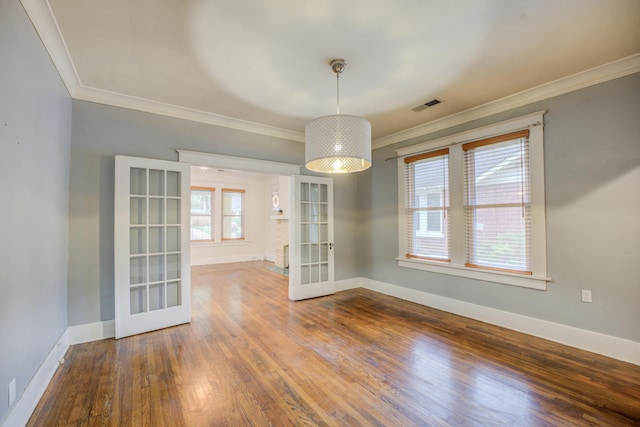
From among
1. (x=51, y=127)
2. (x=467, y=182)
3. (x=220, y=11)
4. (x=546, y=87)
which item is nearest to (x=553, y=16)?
(x=546, y=87)

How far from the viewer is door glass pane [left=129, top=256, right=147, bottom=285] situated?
3104mm

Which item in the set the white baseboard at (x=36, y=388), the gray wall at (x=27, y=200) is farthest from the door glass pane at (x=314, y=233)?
the white baseboard at (x=36, y=388)

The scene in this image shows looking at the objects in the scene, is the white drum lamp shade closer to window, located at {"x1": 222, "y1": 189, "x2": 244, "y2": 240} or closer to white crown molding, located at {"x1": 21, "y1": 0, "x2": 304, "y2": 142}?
white crown molding, located at {"x1": 21, "y1": 0, "x2": 304, "y2": 142}

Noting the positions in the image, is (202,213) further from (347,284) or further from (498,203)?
(498,203)

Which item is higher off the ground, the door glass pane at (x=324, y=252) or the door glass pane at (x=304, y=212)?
the door glass pane at (x=304, y=212)

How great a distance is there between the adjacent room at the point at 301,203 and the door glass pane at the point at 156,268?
0.07 ft

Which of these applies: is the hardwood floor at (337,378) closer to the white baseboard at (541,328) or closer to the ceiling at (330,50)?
the white baseboard at (541,328)

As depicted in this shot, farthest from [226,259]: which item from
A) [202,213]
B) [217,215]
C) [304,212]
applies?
[304,212]

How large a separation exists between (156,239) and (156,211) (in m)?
0.34

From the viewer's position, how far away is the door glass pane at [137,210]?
313 cm

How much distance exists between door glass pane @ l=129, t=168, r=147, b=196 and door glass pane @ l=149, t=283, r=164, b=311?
113 cm

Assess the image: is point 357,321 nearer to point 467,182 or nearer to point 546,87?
point 467,182

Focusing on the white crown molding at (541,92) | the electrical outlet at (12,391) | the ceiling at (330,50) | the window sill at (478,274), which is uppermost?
the ceiling at (330,50)

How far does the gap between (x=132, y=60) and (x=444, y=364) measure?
3.93m
